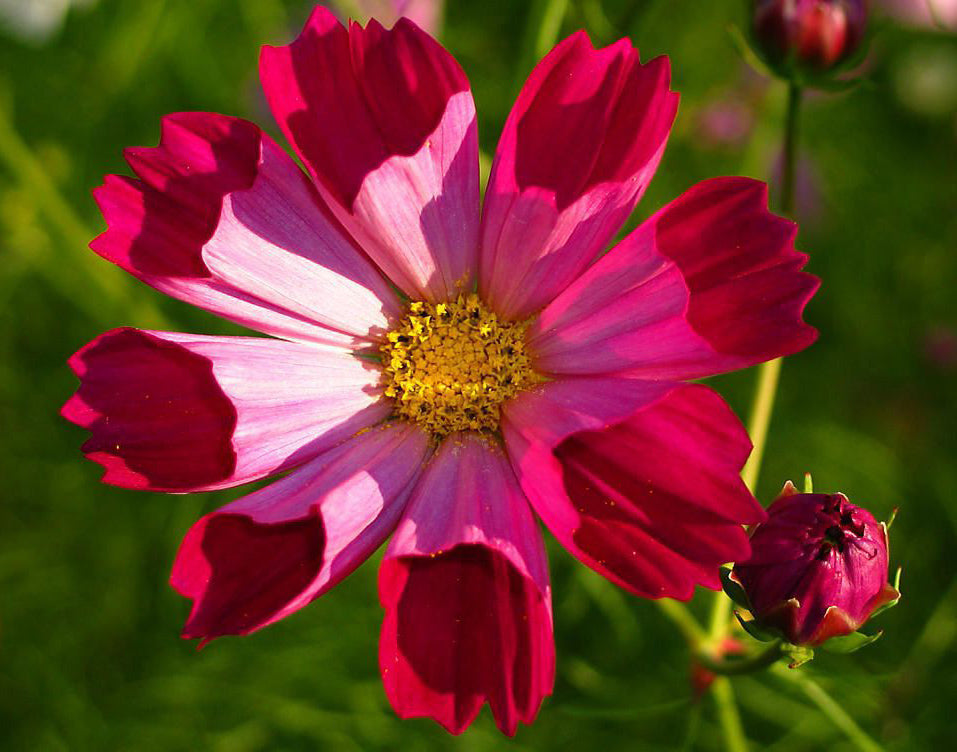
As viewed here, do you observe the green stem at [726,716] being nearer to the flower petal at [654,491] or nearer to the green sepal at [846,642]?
the green sepal at [846,642]

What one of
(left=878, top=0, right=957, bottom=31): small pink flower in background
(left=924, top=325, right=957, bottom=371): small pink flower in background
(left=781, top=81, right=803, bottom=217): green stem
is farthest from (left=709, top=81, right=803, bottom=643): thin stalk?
(left=878, top=0, right=957, bottom=31): small pink flower in background

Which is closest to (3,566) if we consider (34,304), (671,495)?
(34,304)

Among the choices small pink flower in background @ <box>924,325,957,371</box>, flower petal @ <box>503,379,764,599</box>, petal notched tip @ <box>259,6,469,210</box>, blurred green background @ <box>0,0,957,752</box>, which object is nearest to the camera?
flower petal @ <box>503,379,764,599</box>

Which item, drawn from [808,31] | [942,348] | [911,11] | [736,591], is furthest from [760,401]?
[911,11]

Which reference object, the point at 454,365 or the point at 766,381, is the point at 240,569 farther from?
the point at 766,381

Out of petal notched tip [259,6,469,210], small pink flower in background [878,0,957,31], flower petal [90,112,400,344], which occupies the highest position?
petal notched tip [259,6,469,210]

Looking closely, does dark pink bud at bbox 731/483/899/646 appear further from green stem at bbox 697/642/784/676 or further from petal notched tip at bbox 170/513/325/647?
petal notched tip at bbox 170/513/325/647
